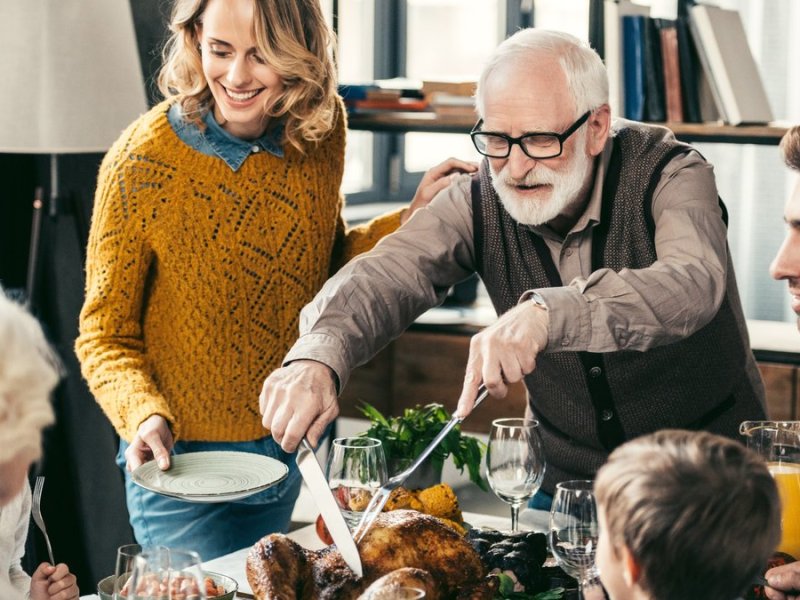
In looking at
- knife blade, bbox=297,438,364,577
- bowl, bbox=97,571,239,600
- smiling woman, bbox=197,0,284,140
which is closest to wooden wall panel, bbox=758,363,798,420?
smiling woman, bbox=197,0,284,140

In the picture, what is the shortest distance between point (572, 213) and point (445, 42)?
281 cm

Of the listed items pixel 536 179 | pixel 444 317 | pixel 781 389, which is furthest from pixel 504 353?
pixel 444 317

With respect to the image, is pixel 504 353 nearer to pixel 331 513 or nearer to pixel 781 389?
pixel 331 513

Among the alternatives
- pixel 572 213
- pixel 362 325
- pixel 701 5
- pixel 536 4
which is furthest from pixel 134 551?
pixel 536 4

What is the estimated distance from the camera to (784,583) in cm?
148

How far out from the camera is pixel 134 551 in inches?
59.6

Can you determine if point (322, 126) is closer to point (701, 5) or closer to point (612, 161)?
point (612, 161)

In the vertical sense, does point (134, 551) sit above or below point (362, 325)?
below

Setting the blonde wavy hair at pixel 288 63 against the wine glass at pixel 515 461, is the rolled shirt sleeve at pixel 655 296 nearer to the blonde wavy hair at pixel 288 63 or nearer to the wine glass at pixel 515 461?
the wine glass at pixel 515 461

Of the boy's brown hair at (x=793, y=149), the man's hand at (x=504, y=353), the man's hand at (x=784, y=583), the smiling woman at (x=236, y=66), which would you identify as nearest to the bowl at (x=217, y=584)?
the man's hand at (x=504, y=353)

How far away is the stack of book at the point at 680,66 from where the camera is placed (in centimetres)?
317

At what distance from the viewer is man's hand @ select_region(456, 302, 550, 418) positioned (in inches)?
64.0

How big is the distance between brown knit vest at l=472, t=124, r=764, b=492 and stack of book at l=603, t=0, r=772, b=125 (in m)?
1.12

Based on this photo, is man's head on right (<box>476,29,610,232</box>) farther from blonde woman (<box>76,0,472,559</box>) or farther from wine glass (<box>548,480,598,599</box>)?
wine glass (<box>548,480,598,599</box>)
